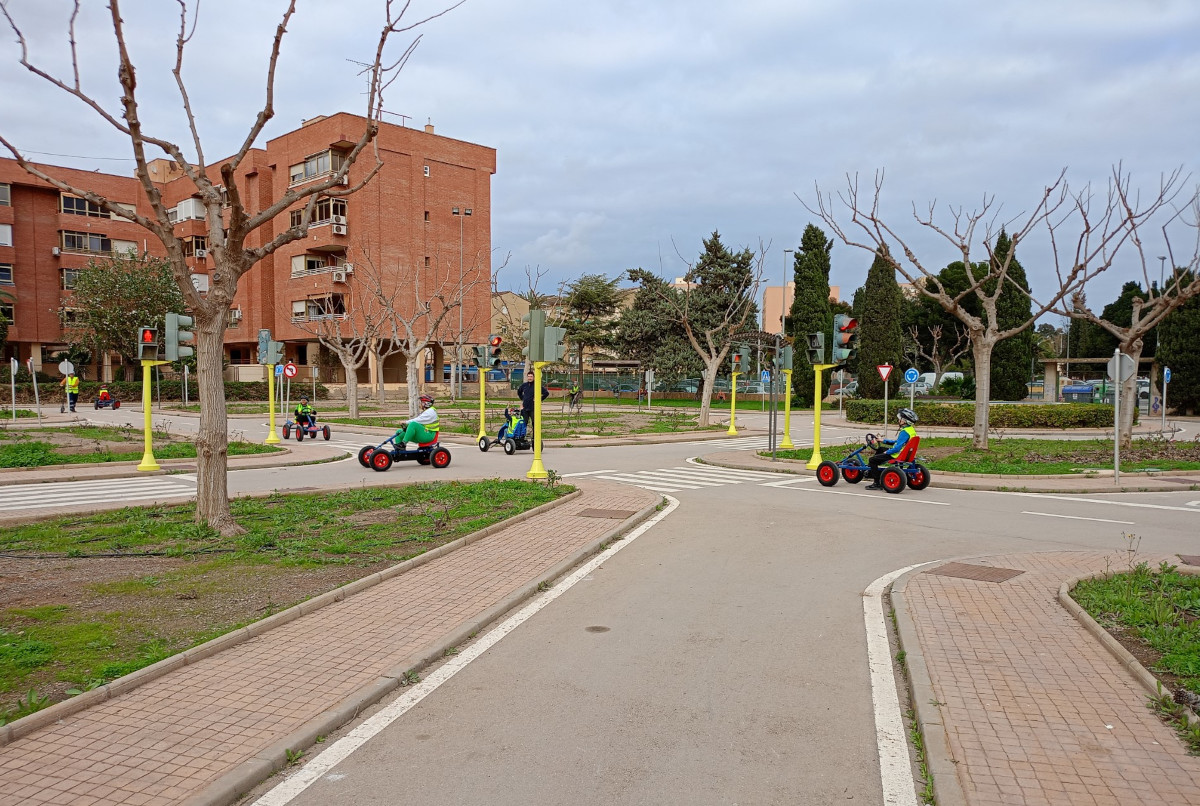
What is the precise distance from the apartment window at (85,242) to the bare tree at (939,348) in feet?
205

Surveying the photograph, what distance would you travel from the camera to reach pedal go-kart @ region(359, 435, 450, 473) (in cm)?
1741

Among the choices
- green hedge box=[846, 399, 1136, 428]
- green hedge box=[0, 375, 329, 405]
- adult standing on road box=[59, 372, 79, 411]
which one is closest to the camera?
green hedge box=[846, 399, 1136, 428]

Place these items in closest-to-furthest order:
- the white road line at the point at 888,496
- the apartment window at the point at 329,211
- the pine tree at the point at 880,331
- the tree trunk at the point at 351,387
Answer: the white road line at the point at 888,496
the tree trunk at the point at 351,387
the pine tree at the point at 880,331
the apartment window at the point at 329,211

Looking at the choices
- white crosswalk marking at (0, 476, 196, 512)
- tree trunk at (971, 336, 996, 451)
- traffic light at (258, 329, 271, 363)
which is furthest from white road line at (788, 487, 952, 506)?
traffic light at (258, 329, 271, 363)

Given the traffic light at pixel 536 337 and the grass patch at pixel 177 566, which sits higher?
the traffic light at pixel 536 337

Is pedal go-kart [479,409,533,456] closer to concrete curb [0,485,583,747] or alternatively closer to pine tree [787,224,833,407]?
concrete curb [0,485,583,747]

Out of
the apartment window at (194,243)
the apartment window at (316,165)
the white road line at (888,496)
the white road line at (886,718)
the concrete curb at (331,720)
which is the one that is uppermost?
the apartment window at (316,165)

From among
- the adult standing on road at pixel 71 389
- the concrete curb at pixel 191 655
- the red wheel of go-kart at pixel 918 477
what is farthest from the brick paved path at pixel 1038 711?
the adult standing on road at pixel 71 389

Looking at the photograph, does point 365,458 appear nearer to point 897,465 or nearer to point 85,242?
point 897,465

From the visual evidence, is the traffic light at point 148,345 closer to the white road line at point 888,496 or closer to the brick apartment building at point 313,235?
the white road line at point 888,496

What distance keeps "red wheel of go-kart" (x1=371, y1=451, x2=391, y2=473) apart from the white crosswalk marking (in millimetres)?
3480

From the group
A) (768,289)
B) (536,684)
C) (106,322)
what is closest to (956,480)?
(536,684)

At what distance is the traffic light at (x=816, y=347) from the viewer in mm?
18141

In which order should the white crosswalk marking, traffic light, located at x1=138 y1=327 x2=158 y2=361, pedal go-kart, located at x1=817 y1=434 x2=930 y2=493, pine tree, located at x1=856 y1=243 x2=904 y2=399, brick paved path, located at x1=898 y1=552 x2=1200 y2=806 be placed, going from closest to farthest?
brick paved path, located at x1=898 y1=552 x2=1200 y2=806, the white crosswalk marking, pedal go-kart, located at x1=817 y1=434 x2=930 y2=493, traffic light, located at x1=138 y1=327 x2=158 y2=361, pine tree, located at x1=856 y1=243 x2=904 y2=399
